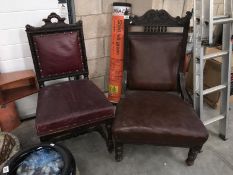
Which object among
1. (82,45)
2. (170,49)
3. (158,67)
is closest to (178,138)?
(158,67)

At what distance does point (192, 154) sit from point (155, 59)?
0.77m

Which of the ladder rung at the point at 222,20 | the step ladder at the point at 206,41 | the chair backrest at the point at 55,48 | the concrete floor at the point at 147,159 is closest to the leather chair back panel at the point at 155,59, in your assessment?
the step ladder at the point at 206,41

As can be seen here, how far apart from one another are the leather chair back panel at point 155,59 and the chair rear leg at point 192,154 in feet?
1.67

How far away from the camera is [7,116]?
79.1 inches

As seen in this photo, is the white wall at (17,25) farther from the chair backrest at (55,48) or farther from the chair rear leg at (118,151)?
the chair rear leg at (118,151)

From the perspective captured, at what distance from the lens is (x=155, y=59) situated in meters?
1.79

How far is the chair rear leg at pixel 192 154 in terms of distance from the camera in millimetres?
1572

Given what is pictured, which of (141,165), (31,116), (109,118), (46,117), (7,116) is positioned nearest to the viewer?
(46,117)

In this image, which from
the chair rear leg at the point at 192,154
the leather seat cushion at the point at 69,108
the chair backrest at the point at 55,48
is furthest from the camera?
the chair backrest at the point at 55,48

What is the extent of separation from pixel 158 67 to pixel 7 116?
1397 millimetres

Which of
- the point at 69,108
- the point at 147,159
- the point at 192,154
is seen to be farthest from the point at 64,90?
the point at 192,154

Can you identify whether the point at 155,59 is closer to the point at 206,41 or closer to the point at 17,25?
the point at 206,41

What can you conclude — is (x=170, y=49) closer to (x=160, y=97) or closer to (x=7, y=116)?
(x=160, y=97)

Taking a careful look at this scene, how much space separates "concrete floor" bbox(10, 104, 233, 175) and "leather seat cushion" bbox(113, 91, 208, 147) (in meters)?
0.28
